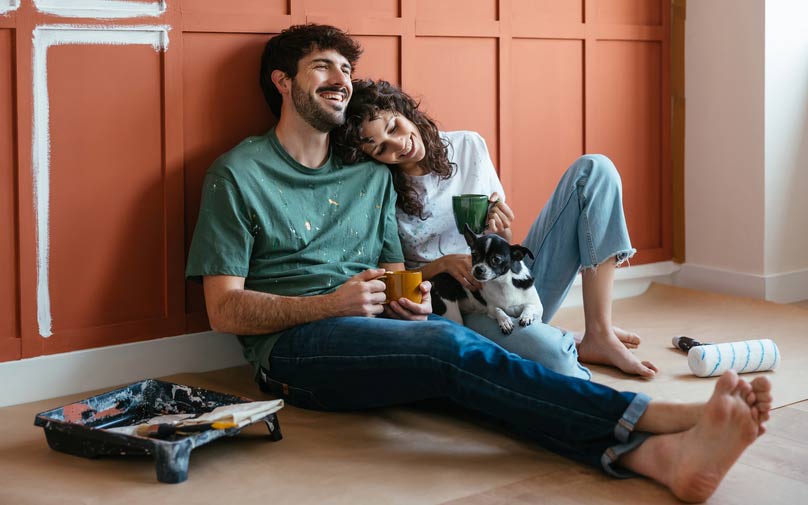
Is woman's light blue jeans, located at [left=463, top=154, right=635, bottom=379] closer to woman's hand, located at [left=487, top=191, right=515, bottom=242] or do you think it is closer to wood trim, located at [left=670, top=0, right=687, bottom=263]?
woman's hand, located at [left=487, top=191, right=515, bottom=242]

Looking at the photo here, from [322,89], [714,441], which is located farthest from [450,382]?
[322,89]

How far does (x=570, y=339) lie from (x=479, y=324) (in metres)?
0.25

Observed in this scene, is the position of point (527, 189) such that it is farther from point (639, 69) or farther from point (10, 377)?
point (10, 377)

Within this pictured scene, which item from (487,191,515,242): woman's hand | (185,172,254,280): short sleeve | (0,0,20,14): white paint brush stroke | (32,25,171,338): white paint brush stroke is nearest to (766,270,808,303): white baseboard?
(487,191,515,242): woman's hand

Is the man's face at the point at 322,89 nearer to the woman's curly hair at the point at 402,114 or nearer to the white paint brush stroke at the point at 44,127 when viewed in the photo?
the woman's curly hair at the point at 402,114

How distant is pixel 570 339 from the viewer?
102 inches

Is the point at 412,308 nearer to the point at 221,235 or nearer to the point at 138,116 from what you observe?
the point at 221,235

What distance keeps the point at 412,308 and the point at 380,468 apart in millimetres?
469

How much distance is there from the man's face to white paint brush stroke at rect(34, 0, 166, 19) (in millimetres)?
445

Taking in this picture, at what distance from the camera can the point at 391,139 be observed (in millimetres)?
2721

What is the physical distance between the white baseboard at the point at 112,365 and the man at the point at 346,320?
1.07ft

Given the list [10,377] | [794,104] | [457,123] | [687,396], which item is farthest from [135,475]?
[794,104]

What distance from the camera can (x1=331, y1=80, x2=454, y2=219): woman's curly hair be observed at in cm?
273

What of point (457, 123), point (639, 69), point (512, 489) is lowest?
point (512, 489)
